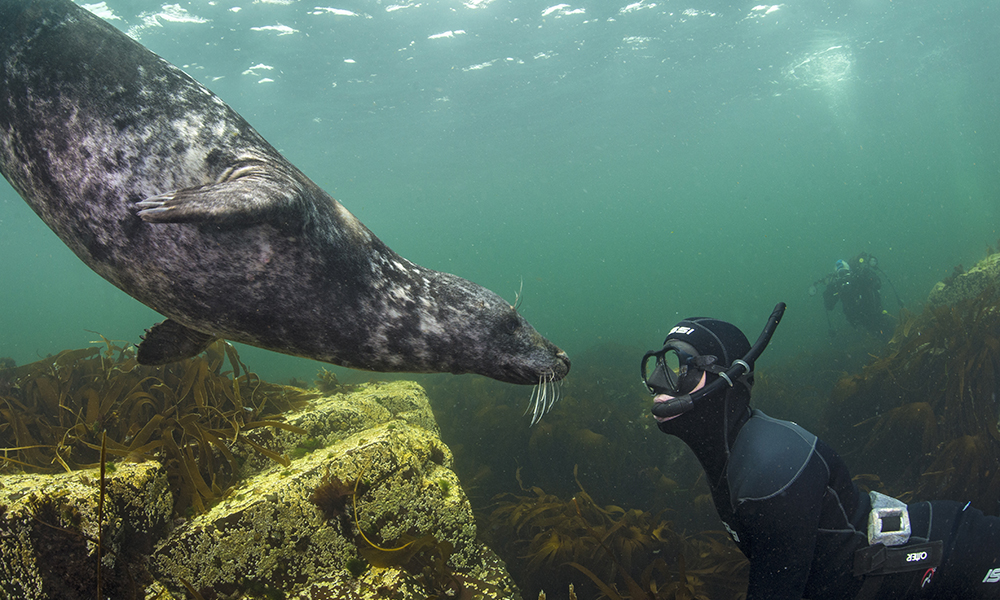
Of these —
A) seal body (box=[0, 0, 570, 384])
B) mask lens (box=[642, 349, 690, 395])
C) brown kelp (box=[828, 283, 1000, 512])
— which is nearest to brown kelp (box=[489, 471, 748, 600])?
Answer: mask lens (box=[642, 349, 690, 395])

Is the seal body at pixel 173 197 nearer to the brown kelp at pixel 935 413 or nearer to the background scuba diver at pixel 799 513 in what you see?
the background scuba diver at pixel 799 513

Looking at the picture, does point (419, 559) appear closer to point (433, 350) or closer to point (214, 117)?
point (433, 350)

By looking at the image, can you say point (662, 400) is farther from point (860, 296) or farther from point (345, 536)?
point (860, 296)

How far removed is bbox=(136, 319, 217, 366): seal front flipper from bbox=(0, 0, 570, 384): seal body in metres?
0.52

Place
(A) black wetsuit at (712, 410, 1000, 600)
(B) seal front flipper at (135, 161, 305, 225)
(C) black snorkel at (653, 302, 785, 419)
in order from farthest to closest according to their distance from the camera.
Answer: (C) black snorkel at (653, 302, 785, 419), (A) black wetsuit at (712, 410, 1000, 600), (B) seal front flipper at (135, 161, 305, 225)

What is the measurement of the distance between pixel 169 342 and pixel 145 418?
1.31 m

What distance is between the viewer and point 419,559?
2.37 m

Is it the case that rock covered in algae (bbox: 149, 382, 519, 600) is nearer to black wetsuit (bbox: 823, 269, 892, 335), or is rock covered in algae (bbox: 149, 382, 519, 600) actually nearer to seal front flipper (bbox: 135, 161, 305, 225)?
seal front flipper (bbox: 135, 161, 305, 225)

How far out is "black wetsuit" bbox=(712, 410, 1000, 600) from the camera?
1.91 meters

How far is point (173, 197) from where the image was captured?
1.62 m

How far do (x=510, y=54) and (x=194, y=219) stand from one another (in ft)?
66.4

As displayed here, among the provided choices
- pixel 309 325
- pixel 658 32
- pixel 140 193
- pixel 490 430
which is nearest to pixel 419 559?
pixel 309 325

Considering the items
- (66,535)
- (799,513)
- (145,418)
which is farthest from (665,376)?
(145,418)

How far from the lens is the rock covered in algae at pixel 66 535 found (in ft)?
5.29
